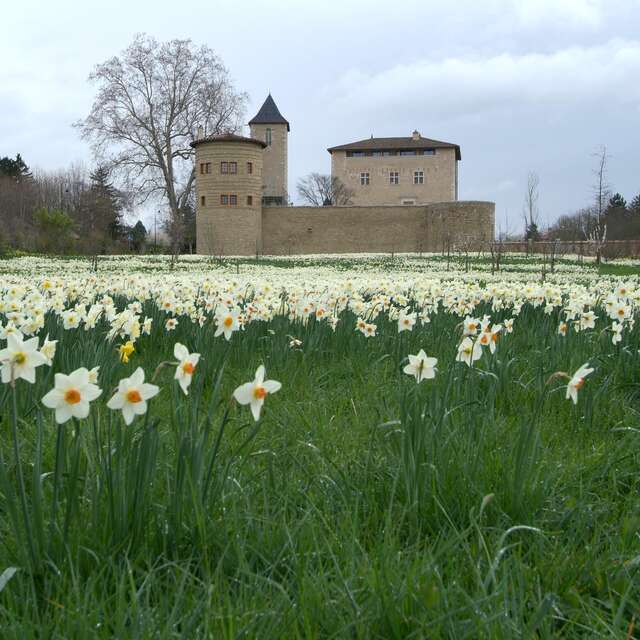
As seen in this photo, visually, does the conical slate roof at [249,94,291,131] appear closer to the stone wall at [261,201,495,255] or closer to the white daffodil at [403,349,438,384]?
the stone wall at [261,201,495,255]

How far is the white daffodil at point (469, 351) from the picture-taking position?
2.50 meters

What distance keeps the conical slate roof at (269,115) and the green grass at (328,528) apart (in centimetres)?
6130

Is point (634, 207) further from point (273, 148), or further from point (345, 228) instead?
point (273, 148)

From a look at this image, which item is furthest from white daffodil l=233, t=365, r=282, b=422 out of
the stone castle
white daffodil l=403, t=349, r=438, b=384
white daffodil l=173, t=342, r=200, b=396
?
the stone castle

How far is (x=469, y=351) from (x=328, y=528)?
3.34 ft

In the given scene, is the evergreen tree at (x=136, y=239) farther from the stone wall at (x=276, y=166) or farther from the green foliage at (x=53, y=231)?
the green foliage at (x=53, y=231)

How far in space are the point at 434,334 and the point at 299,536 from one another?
10.3 feet

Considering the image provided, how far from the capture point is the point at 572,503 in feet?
6.83

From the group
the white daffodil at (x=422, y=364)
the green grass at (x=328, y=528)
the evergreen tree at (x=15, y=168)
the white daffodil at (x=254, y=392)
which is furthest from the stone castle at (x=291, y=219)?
the white daffodil at (x=254, y=392)

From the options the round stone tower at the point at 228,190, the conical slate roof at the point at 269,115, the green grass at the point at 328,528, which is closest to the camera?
the green grass at the point at 328,528

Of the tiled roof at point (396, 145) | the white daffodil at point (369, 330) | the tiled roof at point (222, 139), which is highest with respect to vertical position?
the tiled roof at point (396, 145)

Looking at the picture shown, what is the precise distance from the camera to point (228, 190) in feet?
143

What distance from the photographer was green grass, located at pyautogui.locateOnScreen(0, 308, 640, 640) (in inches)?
55.4

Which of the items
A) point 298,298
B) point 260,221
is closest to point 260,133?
point 260,221
